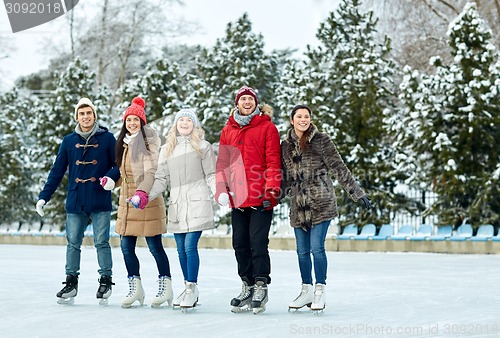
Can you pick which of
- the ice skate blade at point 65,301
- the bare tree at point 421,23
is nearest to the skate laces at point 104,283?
the ice skate blade at point 65,301

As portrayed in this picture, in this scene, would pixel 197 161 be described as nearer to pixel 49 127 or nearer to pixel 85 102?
pixel 85 102

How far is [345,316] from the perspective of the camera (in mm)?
6125

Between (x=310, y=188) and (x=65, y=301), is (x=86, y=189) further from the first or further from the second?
(x=310, y=188)

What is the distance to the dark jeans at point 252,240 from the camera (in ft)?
20.9

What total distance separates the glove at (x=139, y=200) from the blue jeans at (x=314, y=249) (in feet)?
4.09

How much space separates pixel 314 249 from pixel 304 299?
41cm

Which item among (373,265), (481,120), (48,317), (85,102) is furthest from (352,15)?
(48,317)

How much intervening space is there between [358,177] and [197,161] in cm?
1096

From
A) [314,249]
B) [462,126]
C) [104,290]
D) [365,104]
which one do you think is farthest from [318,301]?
[365,104]

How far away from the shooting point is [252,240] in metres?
6.38

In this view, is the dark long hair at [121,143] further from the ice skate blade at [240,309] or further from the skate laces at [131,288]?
the ice skate blade at [240,309]

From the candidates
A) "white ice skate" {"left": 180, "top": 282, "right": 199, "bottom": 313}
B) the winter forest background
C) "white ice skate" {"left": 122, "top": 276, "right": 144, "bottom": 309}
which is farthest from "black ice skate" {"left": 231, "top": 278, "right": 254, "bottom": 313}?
the winter forest background

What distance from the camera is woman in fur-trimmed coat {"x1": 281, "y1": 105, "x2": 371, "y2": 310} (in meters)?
6.31

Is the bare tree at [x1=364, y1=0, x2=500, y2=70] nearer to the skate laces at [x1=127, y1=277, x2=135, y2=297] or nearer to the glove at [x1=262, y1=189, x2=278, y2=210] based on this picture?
the glove at [x1=262, y1=189, x2=278, y2=210]
